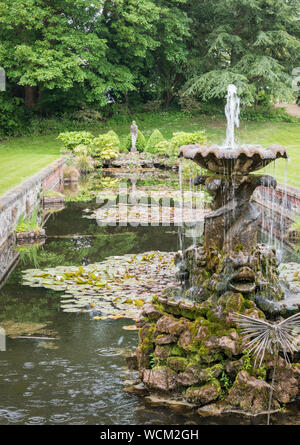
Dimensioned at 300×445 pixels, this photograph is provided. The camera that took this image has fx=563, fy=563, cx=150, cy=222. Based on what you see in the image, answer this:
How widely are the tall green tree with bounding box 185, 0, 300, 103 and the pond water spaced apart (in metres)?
27.7

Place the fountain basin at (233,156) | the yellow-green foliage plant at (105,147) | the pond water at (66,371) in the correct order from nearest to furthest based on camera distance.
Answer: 1. the pond water at (66,371)
2. the fountain basin at (233,156)
3. the yellow-green foliage plant at (105,147)

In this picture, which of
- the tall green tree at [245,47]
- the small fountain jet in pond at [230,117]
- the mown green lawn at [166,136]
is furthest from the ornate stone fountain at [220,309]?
the tall green tree at [245,47]

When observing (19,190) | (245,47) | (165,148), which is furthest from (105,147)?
(19,190)

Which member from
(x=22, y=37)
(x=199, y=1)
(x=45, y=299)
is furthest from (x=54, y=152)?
(x=45, y=299)

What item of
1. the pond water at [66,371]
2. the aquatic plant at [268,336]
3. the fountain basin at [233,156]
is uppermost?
the fountain basin at [233,156]

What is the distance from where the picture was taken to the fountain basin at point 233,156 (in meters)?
5.70

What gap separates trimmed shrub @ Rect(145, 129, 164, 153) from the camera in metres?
28.2

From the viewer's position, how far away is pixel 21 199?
1240 cm

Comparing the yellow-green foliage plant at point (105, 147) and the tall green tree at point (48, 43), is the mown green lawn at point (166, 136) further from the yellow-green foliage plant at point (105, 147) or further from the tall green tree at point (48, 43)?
the tall green tree at point (48, 43)

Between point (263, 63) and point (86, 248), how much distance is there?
2644cm

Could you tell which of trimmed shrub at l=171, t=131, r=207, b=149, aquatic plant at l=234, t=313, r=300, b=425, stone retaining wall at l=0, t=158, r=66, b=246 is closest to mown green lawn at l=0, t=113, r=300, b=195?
stone retaining wall at l=0, t=158, r=66, b=246

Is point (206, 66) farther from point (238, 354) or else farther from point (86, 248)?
point (238, 354)

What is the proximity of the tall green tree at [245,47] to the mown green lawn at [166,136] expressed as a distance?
1.83 metres

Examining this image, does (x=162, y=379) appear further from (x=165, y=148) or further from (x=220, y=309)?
(x=165, y=148)
